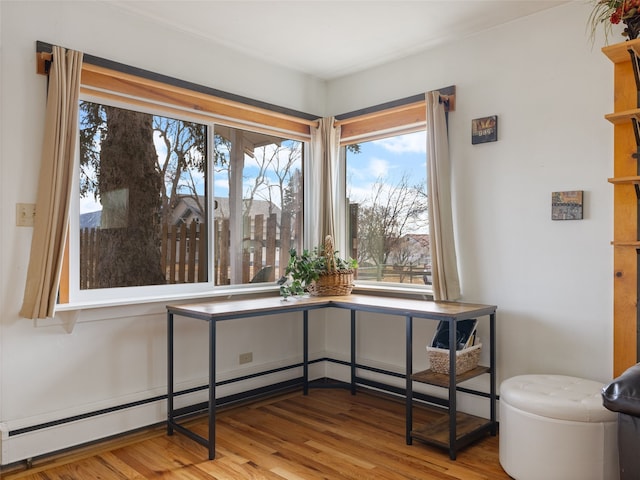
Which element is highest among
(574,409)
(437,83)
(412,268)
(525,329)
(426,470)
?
(437,83)

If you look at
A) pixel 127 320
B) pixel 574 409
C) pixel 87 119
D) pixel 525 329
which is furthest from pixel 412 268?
pixel 87 119

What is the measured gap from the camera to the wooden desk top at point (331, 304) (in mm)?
2660

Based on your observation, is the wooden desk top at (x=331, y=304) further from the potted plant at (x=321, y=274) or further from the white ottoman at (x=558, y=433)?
the white ottoman at (x=558, y=433)

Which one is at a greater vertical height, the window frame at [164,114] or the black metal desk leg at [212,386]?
the window frame at [164,114]

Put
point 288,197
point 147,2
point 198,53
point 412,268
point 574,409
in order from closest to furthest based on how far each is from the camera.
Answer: point 574,409 → point 147,2 → point 198,53 → point 412,268 → point 288,197

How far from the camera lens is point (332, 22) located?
301 cm

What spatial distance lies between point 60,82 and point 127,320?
135 cm

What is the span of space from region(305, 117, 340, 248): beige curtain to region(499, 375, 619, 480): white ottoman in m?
1.91

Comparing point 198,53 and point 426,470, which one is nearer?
point 426,470

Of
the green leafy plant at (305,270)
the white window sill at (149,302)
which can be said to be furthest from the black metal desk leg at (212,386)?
the green leafy plant at (305,270)

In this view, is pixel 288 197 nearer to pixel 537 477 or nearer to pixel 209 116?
pixel 209 116

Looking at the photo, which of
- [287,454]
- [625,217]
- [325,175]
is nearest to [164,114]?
[325,175]

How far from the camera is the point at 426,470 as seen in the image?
2447 mm

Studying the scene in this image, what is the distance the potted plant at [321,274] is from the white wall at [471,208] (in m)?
Result: 0.55
